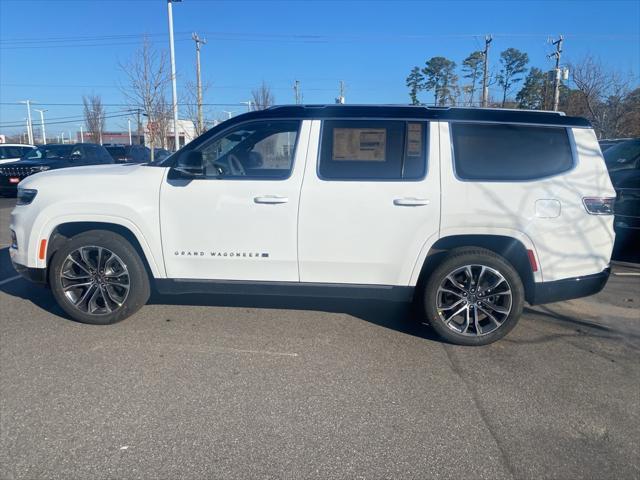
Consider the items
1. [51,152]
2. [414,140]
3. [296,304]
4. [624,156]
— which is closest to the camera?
[414,140]

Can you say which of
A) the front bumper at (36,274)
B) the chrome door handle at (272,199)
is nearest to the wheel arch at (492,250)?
the chrome door handle at (272,199)

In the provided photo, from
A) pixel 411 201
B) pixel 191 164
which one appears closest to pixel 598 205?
pixel 411 201

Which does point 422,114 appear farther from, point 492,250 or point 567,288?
point 567,288

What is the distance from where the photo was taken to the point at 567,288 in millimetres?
4016

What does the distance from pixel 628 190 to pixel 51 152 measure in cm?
1591

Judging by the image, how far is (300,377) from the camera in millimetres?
3490

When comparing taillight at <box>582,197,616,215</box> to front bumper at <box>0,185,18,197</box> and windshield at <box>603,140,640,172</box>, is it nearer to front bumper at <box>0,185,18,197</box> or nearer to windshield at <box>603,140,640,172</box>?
windshield at <box>603,140,640,172</box>

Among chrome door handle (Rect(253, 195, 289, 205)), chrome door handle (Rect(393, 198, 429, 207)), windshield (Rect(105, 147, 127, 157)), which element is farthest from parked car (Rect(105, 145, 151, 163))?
chrome door handle (Rect(393, 198, 429, 207))

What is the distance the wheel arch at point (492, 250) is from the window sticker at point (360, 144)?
95cm

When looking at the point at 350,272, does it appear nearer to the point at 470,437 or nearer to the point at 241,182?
the point at 241,182

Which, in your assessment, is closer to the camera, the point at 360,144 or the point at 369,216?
the point at 369,216

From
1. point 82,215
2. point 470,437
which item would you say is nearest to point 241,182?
point 82,215

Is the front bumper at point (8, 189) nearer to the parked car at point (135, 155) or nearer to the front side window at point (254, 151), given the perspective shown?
the parked car at point (135, 155)

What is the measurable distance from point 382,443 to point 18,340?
3320mm
